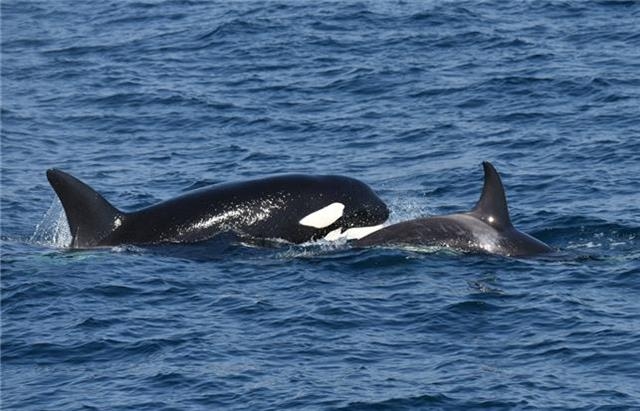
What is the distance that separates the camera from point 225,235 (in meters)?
22.8

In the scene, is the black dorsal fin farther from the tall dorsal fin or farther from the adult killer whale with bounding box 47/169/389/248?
the tall dorsal fin

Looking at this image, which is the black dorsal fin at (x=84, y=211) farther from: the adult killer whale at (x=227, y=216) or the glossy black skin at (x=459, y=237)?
the glossy black skin at (x=459, y=237)

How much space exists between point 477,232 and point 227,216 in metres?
3.97

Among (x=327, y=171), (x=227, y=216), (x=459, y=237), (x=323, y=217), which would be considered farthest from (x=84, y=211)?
(x=327, y=171)

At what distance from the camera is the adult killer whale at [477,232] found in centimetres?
2225

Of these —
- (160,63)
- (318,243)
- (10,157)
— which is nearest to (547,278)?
(318,243)

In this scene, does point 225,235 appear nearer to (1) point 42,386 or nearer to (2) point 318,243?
(2) point 318,243

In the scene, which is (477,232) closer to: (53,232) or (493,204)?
(493,204)

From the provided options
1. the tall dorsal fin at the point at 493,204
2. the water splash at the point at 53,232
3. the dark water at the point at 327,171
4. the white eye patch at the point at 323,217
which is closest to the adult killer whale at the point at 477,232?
the tall dorsal fin at the point at 493,204

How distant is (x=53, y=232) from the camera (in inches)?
985

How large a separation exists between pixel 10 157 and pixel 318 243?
12.7m

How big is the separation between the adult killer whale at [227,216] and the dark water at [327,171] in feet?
1.22

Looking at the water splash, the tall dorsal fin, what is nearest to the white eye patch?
the tall dorsal fin

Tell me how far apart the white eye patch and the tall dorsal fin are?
222cm
